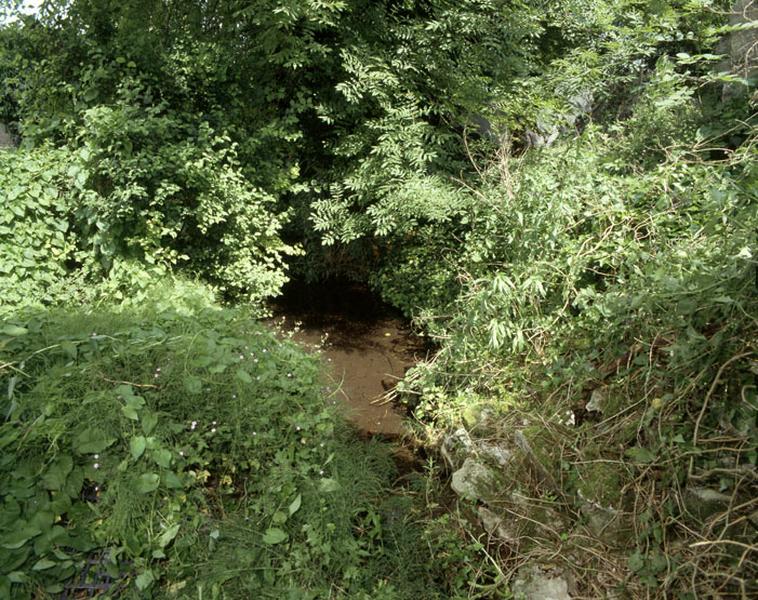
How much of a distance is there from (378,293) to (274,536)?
432 centimetres

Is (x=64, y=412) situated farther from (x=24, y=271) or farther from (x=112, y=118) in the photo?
(x=112, y=118)

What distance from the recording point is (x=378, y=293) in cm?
671

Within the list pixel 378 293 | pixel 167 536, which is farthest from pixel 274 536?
pixel 378 293

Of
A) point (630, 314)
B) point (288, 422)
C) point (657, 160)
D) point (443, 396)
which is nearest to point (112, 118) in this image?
point (288, 422)

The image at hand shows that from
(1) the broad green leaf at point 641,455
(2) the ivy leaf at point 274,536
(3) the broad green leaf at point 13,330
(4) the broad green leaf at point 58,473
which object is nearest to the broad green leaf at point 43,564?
(4) the broad green leaf at point 58,473

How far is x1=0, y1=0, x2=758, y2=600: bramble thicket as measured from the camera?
2385mm

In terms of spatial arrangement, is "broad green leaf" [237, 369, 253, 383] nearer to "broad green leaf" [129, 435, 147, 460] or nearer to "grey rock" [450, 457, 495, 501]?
"broad green leaf" [129, 435, 147, 460]

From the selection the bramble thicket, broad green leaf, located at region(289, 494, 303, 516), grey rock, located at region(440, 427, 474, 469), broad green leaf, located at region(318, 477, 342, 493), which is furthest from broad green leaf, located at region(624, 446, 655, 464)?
broad green leaf, located at region(289, 494, 303, 516)

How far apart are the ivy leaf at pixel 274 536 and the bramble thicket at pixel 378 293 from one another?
0.4 inches

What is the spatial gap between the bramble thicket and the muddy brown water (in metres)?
0.30

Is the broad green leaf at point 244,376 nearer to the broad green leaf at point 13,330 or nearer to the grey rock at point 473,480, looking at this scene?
the broad green leaf at point 13,330

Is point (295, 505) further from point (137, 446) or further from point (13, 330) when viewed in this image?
point (13, 330)

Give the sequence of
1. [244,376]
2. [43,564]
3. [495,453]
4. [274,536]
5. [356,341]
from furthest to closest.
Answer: [356,341] < [495,453] < [244,376] < [274,536] < [43,564]

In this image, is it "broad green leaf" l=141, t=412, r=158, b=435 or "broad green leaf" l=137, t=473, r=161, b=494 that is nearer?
"broad green leaf" l=137, t=473, r=161, b=494
